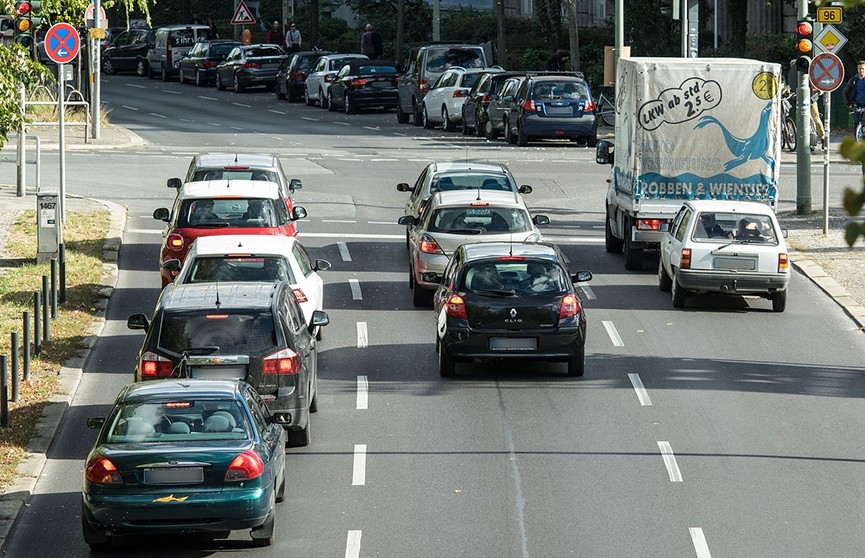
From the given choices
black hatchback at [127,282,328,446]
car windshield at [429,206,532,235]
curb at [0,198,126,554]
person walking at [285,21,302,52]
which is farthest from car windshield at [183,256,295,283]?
person walking at [285,21,302,52]

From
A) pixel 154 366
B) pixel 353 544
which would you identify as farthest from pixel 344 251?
pixel 353 544

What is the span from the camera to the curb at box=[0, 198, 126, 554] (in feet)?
41.6

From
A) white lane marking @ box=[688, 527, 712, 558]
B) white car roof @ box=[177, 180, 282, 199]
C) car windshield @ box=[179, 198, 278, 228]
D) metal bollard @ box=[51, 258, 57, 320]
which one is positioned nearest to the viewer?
white lane marking @ box=[688, 527, 712, 558]

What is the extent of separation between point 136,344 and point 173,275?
114cm

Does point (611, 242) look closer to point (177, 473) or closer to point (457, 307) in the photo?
point (457, 307)

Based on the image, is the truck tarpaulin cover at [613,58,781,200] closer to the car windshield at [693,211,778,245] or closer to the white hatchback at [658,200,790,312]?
the white hatchback at [658,200,790,312]

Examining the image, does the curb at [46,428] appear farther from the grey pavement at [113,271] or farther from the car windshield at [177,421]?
the car windshield at [177,421]

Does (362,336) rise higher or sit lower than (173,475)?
lower

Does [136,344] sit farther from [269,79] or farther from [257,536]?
[269,79]

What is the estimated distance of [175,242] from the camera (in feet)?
67.9

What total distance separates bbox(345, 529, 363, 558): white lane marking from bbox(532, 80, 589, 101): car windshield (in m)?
29.1

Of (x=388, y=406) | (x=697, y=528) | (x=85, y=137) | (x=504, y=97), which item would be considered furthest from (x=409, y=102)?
(x=697, y=528)

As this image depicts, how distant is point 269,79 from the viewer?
198 ft

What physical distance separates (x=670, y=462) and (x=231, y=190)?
898cm
